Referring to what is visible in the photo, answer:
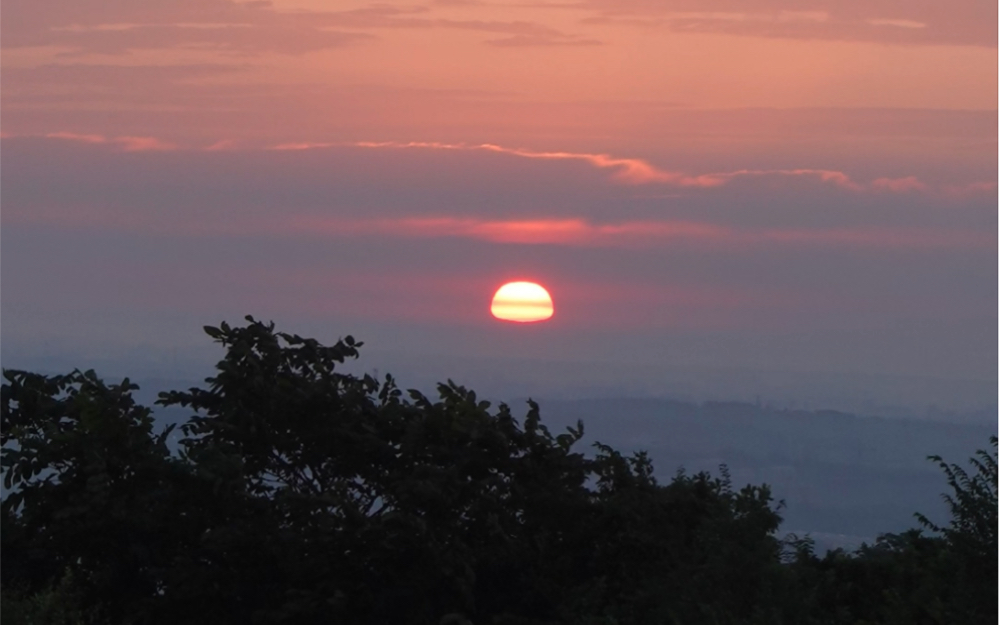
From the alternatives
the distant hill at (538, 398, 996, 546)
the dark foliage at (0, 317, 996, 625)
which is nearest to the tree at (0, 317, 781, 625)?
the dark foliage at (0, 317, 996, 625)

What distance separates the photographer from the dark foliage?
500 inches

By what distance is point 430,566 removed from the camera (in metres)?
13.4

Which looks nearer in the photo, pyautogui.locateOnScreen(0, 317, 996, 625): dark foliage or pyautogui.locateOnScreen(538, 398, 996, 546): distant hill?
pyautogui.locateOnScreen(0, 317, 996, 625): dark foliage

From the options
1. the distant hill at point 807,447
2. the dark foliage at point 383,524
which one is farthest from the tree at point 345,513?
the distant hill at point 807,447

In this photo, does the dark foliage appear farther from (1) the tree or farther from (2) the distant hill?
(2) the distant hill

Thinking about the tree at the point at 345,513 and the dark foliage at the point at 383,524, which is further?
the tree at the point at 345,513

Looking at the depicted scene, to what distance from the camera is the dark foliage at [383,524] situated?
1271cm

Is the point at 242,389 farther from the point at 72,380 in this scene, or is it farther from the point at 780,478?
the point at 780,478

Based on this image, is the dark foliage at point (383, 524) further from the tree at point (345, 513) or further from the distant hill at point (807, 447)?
the distant hill at point (807, 447)

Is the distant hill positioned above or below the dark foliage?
above

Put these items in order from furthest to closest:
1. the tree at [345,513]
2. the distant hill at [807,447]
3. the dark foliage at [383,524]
→ the distant hill at [807,447], the tree at [345,513], the dark foliage at [383,524]

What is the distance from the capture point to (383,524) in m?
13.5

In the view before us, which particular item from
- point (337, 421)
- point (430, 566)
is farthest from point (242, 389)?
point (430, 566)

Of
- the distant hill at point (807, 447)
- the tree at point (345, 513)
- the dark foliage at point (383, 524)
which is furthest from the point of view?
the distant hill at point (807, 447)
